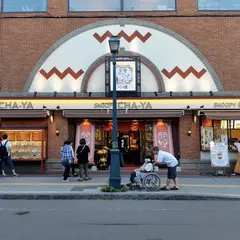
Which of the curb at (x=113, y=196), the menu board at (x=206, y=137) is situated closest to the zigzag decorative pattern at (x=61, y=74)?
the menu board at (x=206, y=137)

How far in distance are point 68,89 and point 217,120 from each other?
284 inches

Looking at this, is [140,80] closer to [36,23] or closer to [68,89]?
[68,89]

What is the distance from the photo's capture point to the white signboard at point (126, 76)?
17.5 meters

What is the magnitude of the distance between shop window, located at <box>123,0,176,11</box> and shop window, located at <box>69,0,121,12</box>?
50 centimetres

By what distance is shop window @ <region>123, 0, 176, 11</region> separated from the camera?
59.6 ft

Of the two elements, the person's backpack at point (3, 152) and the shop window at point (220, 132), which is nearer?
the person's backpack at point (3, 152)

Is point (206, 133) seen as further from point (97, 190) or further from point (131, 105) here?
point (97, 190)

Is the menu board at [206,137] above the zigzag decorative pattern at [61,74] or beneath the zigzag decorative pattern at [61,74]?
beneath

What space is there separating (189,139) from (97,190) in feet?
21.9

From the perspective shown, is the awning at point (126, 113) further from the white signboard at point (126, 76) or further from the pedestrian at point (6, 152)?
the pedestrian at point (6, 152)

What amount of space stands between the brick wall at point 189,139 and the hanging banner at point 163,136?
1.85 feet
